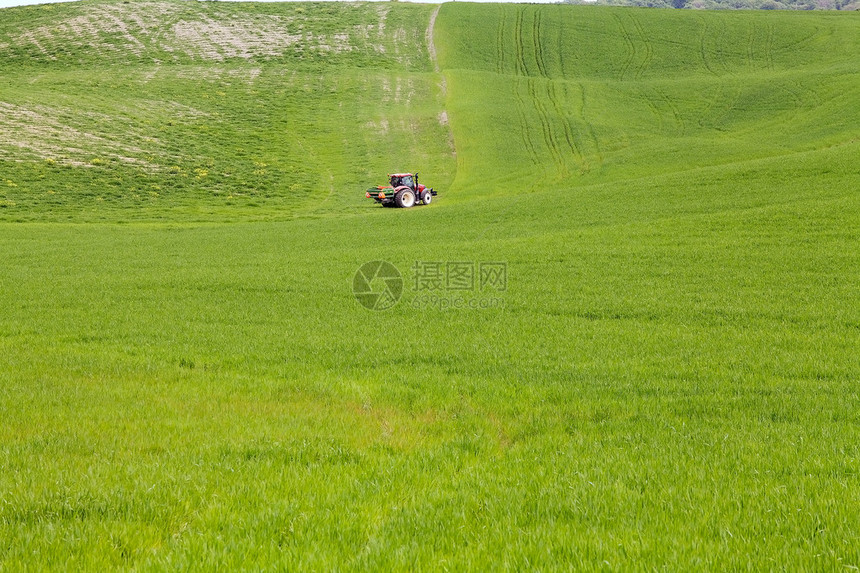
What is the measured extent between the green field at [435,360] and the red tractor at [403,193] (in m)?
1.87

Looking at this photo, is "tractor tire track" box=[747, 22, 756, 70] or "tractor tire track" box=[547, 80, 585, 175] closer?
"tractor tire track" box=[547, 80, 585, 175]

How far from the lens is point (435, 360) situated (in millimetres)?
12766

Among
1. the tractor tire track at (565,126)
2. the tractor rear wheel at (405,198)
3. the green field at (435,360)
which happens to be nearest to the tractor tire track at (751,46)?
the green field at (435,360)

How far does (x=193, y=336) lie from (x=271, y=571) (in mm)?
11114

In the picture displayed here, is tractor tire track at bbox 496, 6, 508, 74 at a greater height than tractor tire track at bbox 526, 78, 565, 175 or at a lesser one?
greater

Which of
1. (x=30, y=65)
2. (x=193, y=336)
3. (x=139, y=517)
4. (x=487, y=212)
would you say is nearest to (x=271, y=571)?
(x=139, y=517)

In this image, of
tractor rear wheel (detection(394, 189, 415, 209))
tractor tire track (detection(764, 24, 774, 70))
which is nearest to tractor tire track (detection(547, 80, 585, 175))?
tractor rear wheel (detection(394, 189, 415, 209))

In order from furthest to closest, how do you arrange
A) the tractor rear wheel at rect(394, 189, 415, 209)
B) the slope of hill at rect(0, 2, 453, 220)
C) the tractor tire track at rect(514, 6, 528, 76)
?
the tractor tire track at rect(514, 6, 528, 76)
the slope of hill at rect(0, 2, 453, 220)
the tractor rear wheel at rect(394, 189, 415, 209)

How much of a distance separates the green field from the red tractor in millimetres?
1871

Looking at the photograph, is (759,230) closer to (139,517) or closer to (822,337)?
(822,337)

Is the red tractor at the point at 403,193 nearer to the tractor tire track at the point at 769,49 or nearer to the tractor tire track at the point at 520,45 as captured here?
the tractor tire track at the point at 520,45

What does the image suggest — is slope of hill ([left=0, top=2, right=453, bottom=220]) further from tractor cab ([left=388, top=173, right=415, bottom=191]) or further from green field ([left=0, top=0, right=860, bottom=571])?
tractor cab ([left=388, top=173, right=415, bottom=191])

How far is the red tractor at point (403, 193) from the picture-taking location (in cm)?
4675

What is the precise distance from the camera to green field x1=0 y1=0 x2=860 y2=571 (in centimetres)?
546
